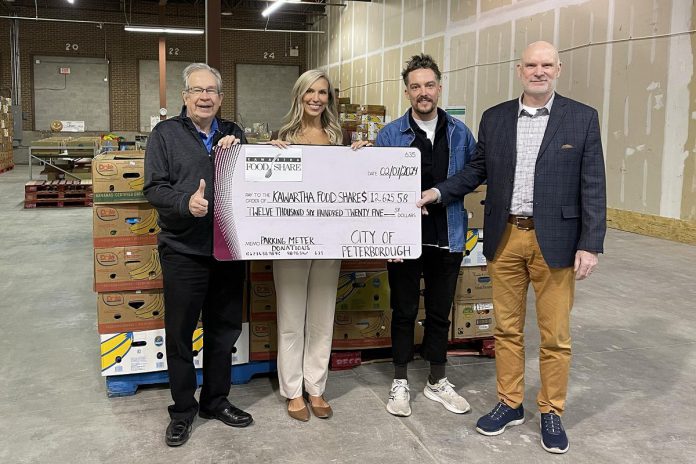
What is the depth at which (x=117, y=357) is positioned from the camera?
3.28m

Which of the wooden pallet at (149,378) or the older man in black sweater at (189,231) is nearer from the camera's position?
the older man in black sweater at (189,231)

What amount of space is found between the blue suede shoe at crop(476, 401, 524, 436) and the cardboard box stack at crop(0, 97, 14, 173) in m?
18.1

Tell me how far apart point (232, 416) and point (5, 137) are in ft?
A: 61.0

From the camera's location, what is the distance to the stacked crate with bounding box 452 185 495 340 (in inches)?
151

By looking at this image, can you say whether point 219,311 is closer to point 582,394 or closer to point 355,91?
point 582,394

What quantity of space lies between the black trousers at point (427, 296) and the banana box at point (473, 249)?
28.6 inches

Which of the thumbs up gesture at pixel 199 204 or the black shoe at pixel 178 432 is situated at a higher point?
the thumbs up gesture at pixel 199 204

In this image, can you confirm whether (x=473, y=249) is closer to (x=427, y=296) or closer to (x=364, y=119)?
(x=427, y=296)

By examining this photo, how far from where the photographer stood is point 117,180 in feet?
10.5

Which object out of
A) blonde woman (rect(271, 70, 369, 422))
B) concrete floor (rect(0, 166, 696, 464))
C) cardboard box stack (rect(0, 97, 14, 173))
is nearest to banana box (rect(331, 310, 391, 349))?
concrete floor (rect(0, 166, 696, 464))

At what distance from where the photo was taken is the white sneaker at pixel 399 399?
3.09 metres

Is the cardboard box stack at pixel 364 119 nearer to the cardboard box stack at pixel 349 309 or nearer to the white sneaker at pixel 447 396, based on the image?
the cardboard box stack at pixel 349 309

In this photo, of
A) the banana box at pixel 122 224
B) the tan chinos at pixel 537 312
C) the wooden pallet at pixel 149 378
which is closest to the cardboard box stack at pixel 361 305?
the wooden pallet at pixel 149 378

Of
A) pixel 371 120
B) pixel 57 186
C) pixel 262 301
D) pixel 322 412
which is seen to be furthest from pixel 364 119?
pixel 322 412
